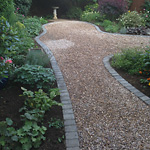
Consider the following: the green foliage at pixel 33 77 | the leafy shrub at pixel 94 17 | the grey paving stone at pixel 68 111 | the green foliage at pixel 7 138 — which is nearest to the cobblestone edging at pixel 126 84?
the grey paving stone at pixel 68 111

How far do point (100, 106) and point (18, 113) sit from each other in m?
1.35

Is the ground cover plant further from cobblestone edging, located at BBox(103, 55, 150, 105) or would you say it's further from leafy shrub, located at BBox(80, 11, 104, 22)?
leafy shrub, located at BBox(80, 11, 104, 22)

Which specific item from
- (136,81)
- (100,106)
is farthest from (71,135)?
(136,81)

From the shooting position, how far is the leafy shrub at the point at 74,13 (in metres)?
14.0

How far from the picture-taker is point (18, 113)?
2777 millimetres

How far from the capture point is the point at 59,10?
1592 centimetres

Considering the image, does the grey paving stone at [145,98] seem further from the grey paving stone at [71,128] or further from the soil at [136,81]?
the grey paving stone at [71,128]

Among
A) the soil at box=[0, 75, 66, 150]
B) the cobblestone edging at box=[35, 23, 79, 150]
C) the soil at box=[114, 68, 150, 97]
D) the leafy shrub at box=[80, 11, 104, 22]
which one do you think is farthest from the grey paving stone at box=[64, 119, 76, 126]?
the leafy shrub at box=[80, 11, 104, 22]

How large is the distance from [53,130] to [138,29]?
783cm

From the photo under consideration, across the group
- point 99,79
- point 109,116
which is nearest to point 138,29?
point 99,79

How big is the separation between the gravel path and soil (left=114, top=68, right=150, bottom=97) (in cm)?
29

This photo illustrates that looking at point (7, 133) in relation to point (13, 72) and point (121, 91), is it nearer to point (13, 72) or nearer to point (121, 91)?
point (13, 72)

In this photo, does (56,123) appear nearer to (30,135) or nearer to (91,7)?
(30,135)

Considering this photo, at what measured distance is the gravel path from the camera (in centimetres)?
251
